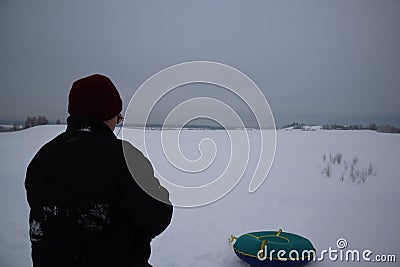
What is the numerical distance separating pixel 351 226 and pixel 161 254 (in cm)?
254

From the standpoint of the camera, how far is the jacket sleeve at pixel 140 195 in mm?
1045

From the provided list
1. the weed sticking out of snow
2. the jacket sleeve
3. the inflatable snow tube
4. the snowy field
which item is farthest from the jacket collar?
the weed sticking out of snow

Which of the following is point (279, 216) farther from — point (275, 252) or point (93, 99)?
point (93, 99)

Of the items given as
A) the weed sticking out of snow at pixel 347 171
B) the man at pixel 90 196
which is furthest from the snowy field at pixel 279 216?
the man at pixel 90 196

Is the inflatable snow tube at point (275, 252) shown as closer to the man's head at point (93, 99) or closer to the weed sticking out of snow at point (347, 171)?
the man's head at point (93, 99)

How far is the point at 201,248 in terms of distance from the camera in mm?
3369

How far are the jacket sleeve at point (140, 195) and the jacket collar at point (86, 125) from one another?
0.38 ft

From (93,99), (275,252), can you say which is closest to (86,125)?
(93,99)

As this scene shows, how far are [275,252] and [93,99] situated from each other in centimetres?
224

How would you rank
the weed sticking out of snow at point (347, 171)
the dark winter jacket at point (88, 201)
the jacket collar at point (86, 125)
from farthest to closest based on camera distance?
the weed sticking out of snow at point (347, 171) → the jacket collar at point (86, 125) → the dark winter jacket at point (88, 201)

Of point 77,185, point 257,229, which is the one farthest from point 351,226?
point 77,185

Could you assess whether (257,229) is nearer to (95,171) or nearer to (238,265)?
(238,265)

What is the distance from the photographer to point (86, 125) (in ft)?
3.73

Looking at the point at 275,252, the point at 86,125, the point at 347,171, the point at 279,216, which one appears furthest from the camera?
the point at 347,171
